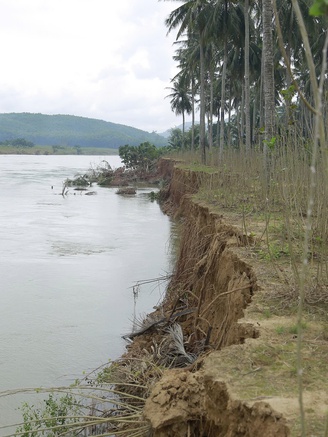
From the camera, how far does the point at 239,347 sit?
4137mm

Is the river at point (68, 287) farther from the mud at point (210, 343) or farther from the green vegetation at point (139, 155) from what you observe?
the green vegetation at point (139, 155)

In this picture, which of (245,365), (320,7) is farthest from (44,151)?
(320,7)

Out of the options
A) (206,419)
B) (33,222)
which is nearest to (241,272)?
(206,419)

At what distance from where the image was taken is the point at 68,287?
12.9m

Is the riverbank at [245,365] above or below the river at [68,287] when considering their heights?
above

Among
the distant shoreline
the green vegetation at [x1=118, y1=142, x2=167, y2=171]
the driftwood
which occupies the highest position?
the distant shoreline

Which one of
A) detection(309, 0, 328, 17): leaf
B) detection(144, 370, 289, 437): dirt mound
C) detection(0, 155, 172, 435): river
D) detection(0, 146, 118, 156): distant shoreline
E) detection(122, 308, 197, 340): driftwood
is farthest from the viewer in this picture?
detection(0, 146, 118, 156): distant shoreline

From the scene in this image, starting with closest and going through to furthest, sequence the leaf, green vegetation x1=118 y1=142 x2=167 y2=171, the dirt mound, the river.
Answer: the leaf < the dirt mound < the river < green vegetation x1=118 y1=142 x2=167 y2=171

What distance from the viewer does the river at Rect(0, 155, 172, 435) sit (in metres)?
8.41

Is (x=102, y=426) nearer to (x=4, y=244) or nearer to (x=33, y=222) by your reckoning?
(x=4, y=244)

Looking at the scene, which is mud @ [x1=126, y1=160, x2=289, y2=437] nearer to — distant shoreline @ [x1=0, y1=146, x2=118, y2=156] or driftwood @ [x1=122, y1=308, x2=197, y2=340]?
driftwood @ [x1=122, y1=308, x2=197, y2=340]

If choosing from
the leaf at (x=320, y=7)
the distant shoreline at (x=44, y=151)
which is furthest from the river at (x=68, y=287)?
the distant shoreline at (x=44, y=151)

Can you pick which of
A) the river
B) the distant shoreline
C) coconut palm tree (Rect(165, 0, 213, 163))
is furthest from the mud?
the distant shoreline

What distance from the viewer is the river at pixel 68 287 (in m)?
8.41
